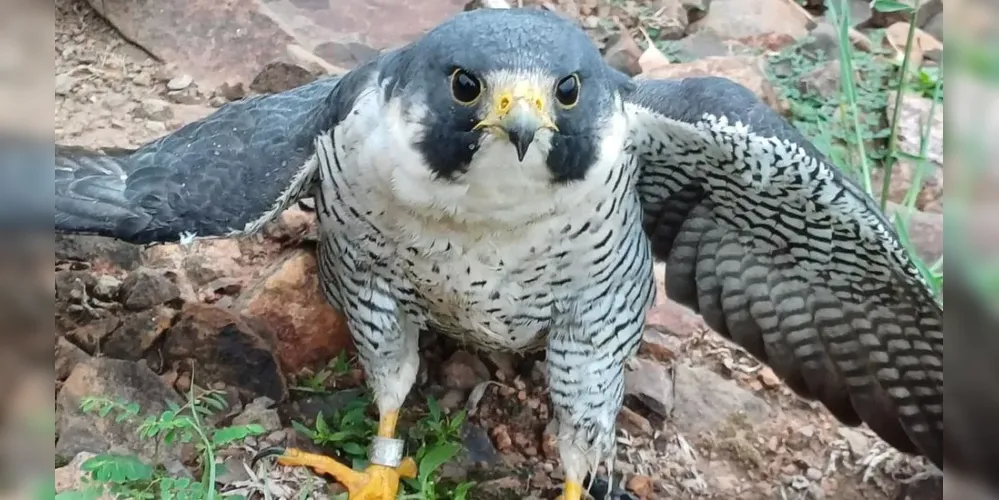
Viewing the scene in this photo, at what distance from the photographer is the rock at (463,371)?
123 inches

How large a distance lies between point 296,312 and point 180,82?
1644mm

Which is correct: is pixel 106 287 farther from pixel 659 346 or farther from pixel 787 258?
pixel 787 258

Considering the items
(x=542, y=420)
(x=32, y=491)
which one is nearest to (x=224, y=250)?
(x=542, y=420)

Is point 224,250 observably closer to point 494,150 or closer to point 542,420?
point 542,420

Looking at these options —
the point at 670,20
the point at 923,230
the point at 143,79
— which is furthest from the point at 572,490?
the point at 670,20

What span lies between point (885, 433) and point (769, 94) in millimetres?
1918

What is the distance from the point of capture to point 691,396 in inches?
126

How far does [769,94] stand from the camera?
4289 mm

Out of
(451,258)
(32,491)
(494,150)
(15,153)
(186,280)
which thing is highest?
(15,153)

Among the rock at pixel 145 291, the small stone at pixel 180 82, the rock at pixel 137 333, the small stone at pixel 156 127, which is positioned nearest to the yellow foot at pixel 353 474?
the rock at pixel 137 333

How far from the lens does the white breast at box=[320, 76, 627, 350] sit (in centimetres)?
200

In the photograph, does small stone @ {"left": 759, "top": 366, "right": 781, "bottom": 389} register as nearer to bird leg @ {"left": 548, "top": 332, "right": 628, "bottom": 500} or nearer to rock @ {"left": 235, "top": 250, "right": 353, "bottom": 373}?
bird leg @ {"left": 548, "top": 332, "right": 628, "bottom": 500}

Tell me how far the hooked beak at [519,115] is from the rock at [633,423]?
5.07ft

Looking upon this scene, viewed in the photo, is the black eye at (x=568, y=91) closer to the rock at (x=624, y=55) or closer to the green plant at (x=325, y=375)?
the green plant at (x=325, y=375)
